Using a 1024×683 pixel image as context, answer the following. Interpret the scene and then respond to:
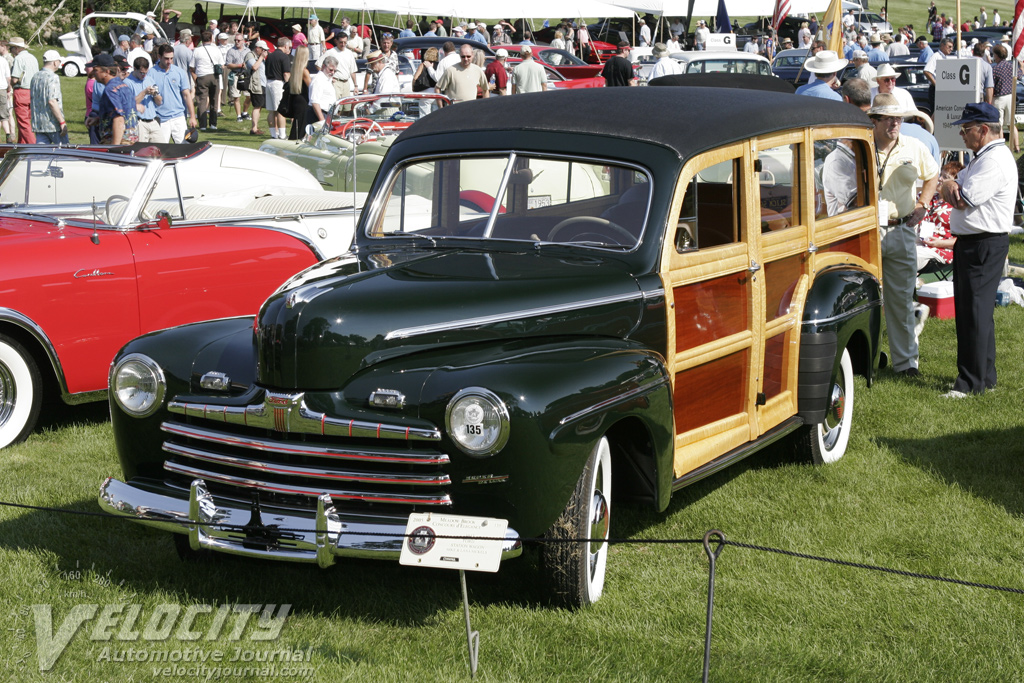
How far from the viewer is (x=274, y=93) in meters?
19.9

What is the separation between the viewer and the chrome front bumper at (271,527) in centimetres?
369

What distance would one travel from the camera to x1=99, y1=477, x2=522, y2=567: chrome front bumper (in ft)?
12.1

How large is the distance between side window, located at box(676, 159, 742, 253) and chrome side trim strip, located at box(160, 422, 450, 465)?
160 cm

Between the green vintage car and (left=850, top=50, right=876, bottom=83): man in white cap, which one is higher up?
(left=850, top=50, right=876, bottom=83): man in white cap

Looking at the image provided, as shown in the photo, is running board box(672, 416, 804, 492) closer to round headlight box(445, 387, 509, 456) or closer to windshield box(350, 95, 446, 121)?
round headlight box(445, 387, 509, 456)

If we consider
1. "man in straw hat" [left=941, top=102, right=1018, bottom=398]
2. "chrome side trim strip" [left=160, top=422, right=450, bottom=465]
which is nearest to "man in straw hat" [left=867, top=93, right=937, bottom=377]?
"man in straw hat" [left=941, top=102, right=1018, bottom=398]

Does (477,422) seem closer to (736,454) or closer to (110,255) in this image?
(736,454)

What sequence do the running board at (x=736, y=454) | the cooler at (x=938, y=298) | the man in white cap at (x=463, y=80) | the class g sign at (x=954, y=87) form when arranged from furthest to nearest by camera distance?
the man in white cap at (x=463, y=80), the class g sign at (x=954, y=87), the cooler at (x=938, y=298), the running board at (x=736, y=454)

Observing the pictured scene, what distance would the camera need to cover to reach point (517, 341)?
4.16 m

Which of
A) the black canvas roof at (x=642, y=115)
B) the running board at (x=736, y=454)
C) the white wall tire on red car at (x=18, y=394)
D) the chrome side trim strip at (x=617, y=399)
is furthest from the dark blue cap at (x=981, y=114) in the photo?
the white wall tire on red car at (x=18, y=394)

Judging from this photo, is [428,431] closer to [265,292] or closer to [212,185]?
[265,292]

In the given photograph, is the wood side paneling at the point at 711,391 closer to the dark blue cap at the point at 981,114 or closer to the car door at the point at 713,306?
the car door at the point at 713,306

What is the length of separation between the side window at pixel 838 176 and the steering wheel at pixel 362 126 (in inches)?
328

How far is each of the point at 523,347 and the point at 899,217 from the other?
4.60 meters
